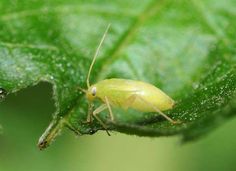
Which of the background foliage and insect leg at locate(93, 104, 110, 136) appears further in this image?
the background foliage

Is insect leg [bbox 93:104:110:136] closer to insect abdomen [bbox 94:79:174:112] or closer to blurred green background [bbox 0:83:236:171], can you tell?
insect abdomen [bbox 94:79:174:112]

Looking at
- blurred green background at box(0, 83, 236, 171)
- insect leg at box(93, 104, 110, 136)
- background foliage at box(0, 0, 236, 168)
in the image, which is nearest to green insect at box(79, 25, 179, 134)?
insect leg at box(93, 104, 110, 136)

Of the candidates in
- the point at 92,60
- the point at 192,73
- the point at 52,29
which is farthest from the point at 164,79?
the point at 52,29

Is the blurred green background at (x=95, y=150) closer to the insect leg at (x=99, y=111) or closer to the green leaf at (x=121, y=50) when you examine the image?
the green leaf at (x=121, y=50)

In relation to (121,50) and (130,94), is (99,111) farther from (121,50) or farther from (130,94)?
(121,50)

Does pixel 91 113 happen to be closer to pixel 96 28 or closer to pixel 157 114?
pixel 157 114

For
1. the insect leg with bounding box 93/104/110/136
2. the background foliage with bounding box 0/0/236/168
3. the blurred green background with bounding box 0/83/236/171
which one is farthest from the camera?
the blurred green background with bounding box 0/83/236/171

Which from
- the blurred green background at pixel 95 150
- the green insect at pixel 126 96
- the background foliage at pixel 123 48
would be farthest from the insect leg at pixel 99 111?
the blurred green background at pixel 95 150
